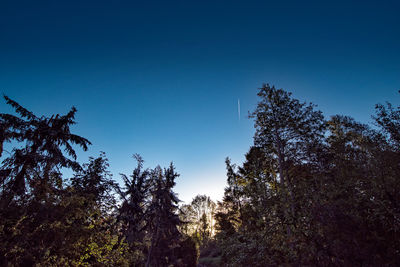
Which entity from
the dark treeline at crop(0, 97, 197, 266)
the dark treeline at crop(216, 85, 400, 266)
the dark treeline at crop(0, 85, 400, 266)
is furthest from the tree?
the dark treeline at crop(216, 85, 400, 266)

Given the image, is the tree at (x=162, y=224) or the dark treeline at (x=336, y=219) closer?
the dark treeline at (x=336, y=219)

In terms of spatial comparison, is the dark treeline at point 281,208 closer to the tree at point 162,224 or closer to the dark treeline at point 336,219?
the dark treeline at point 336,219

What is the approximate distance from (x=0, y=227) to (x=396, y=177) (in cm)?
1533

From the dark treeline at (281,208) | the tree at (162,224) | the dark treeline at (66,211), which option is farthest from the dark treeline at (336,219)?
the tree at (162,224)

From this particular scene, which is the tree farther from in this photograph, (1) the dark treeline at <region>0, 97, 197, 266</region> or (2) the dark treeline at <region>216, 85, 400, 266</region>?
(2) the dark treeline at <region>216, 85, 400, 266</region>

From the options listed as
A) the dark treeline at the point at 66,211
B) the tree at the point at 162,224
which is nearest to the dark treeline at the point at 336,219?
the dark treeline at the point at 66,211

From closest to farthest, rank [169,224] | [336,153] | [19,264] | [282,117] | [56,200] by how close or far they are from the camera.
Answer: [19,264] → [56,200] → [336,153] → [282,117] → [169,224]

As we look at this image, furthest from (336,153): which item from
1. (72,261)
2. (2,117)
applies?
(2,117)

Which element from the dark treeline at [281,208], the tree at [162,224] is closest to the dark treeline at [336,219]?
the dark treeline at [281,208]

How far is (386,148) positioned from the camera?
30.0 feet

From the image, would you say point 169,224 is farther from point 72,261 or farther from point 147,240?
point 72,261

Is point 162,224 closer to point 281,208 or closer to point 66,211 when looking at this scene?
point 66,211

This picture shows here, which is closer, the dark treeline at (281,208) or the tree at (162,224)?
the dark treeline at (281,208)

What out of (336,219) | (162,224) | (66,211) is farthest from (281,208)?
(162,224)
